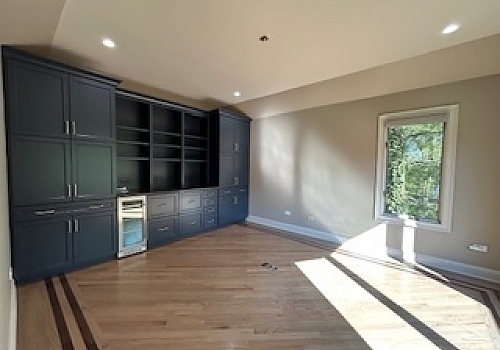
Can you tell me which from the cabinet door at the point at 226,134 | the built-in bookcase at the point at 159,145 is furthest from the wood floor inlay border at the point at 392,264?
the built-in bookcase at the point at 159,145

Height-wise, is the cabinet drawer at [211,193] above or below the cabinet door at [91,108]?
below

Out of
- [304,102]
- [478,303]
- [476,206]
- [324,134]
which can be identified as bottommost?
[478,303]

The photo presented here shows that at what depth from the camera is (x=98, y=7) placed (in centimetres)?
233

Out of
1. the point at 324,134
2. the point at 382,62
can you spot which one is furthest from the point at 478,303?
the point at 324,134

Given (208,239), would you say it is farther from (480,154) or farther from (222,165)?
(480,154)

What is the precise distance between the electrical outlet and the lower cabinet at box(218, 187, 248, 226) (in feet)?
13.6

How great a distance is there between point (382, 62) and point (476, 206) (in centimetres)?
217

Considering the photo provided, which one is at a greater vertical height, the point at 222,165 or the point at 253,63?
the point at 253,63

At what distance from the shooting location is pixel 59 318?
2266 millimetres

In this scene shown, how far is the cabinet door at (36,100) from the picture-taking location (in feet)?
8.77

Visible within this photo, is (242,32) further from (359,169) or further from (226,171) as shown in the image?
(226,171)

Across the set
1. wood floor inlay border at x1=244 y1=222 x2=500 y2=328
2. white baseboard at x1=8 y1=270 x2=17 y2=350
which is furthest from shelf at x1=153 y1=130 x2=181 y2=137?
white baseboard at x1=8 y1=270 x2=17 y2=350

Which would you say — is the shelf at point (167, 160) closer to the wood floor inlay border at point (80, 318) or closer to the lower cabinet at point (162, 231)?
the lower cabinet at point (162, 231)

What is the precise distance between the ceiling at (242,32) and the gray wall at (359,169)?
0.97m
